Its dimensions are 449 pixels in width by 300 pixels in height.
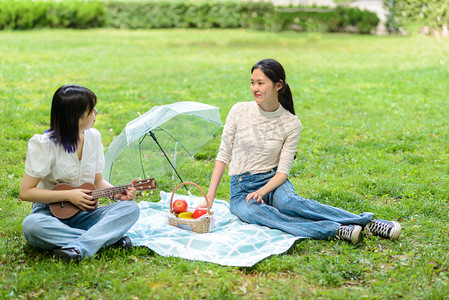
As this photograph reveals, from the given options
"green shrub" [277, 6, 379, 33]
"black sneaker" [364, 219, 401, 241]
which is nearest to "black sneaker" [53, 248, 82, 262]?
"black sneaker" [364, 219, 401, 241]

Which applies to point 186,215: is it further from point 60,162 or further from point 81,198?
point 60,162

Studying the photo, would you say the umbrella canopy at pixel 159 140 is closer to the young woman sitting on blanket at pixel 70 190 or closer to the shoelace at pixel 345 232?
the young woman sitting on blanket at pixel 70 190

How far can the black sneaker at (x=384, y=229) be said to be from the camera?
13.0 feet

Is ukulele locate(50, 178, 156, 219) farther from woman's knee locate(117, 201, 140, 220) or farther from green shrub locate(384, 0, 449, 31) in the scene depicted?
green shrub locate(384, 0, 449, 31)

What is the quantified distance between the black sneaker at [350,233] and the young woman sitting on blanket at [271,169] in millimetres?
10

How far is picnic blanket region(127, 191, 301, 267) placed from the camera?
371 cm

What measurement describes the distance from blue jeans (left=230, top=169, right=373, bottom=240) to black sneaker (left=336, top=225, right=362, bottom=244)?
0.14ft

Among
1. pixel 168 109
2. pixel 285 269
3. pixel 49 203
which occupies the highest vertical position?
pixel 168 109

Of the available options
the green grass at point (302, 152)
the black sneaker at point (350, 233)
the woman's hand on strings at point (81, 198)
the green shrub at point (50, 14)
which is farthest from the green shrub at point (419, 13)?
the woman's hand on strings at point (81, 198)

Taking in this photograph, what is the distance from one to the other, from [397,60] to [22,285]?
482 inches

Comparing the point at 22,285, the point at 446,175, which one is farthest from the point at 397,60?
the point at 22,285

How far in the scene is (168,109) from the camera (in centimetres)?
446

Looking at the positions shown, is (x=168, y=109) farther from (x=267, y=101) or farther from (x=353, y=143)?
(x=353, y=143)

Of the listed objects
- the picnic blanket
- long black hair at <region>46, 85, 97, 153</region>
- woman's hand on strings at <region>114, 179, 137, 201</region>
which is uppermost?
long black hair at <region>46, 85, 97, 153</region>
